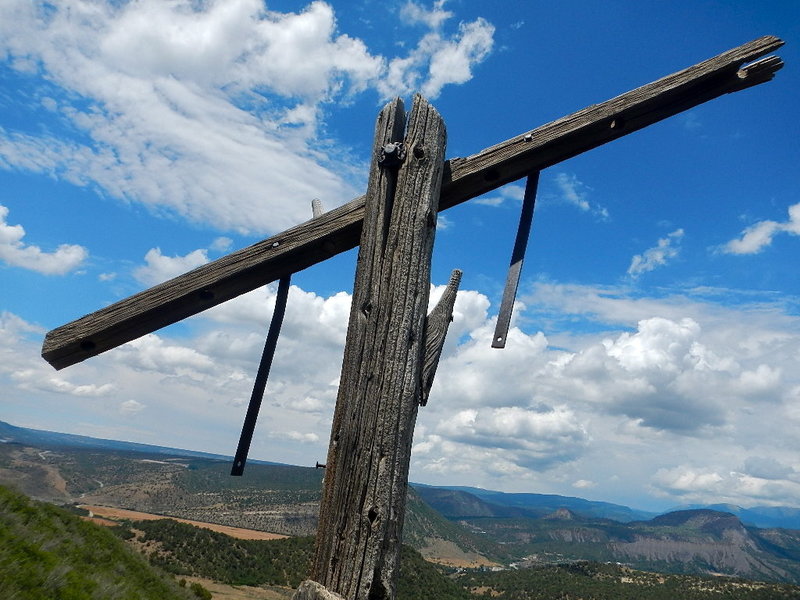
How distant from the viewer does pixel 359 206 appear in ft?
11.1

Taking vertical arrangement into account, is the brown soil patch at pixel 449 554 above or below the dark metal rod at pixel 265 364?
below

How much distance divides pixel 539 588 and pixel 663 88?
83.2 metres

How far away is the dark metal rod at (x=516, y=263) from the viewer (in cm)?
349

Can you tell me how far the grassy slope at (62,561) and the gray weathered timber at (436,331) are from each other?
6.72m

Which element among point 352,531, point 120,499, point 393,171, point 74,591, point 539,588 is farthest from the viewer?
point 120,499

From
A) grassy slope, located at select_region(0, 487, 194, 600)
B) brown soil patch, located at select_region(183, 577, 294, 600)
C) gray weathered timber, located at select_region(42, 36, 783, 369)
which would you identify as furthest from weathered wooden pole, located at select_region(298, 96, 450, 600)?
brown soil patch, located at select_region(183, 577, 294, 600)

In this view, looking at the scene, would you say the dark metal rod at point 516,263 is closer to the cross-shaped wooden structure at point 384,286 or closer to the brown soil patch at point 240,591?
the cross-shaped wooden structure at point 384,286

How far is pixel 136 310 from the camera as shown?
10.9 feet

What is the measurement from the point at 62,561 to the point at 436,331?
1090 cm

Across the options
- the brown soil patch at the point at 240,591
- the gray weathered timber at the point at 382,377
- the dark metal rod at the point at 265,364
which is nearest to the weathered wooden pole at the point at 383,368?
the gray weathered timber at the point at 382,377

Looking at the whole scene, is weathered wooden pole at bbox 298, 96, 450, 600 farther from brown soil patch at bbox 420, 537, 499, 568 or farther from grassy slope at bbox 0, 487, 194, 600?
brown soil patch at bbox 420, 537, 499, 568

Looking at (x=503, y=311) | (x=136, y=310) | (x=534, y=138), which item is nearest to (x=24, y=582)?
(x=136, y=310)

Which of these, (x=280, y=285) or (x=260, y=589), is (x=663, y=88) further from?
(x=260, y=589)

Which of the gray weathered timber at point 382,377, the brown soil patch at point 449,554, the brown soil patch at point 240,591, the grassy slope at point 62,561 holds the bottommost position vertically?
the brown soil patch at point 449,554
